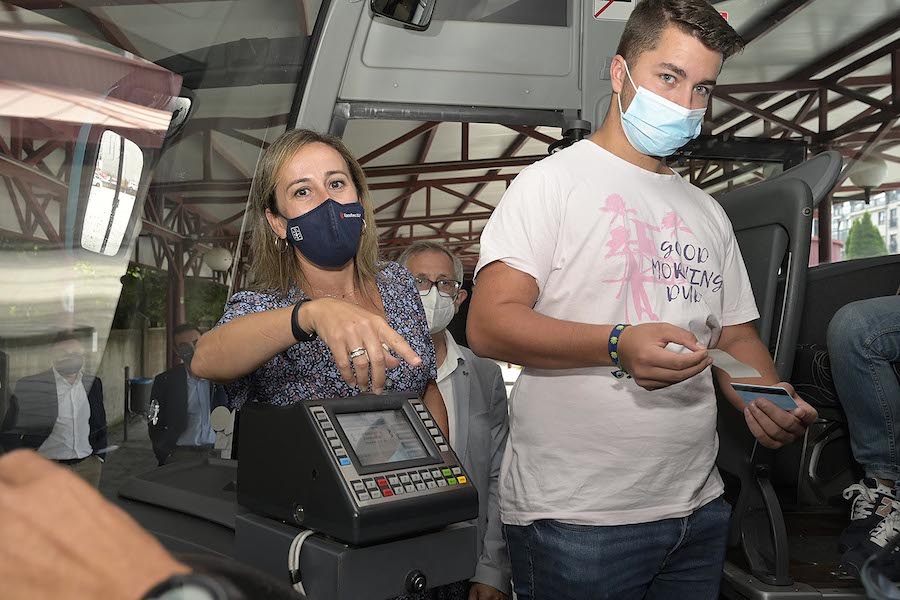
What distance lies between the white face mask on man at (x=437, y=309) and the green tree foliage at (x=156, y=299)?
681 millimetres

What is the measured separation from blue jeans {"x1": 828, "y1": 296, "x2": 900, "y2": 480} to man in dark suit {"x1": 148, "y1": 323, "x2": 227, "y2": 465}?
71.0 inches

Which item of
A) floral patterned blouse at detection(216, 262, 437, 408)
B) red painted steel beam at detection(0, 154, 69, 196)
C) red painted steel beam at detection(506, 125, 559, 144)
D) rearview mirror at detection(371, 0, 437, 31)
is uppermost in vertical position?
rearview mirror at detection(371, 0, 437, 31)

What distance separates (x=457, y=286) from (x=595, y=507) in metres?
1.32

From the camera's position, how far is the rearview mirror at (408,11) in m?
2.71

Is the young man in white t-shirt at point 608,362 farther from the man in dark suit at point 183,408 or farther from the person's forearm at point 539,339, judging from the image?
the man in dark suit at point 183,408

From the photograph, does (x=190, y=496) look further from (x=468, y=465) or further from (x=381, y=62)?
(x=381, y=62)

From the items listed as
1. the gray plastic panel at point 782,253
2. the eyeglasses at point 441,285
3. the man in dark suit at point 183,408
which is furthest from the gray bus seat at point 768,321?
the man in dark suit at point 183,408

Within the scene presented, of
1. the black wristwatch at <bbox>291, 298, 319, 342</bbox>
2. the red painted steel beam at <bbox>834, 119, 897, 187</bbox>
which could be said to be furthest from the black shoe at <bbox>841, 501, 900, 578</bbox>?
the red painted steel beam at <bbox>834, 119, 897, 187</bbox>

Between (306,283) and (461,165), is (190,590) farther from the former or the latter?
(461,165)

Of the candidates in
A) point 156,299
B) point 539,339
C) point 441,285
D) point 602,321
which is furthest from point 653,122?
point 156,299

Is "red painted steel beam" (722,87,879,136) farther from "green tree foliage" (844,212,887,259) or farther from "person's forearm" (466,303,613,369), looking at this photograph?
"person's forearm" (466,303,613,369)

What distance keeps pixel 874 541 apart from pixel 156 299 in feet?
6.35

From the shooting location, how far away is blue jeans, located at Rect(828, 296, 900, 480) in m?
2.24

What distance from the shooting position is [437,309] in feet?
8.09
